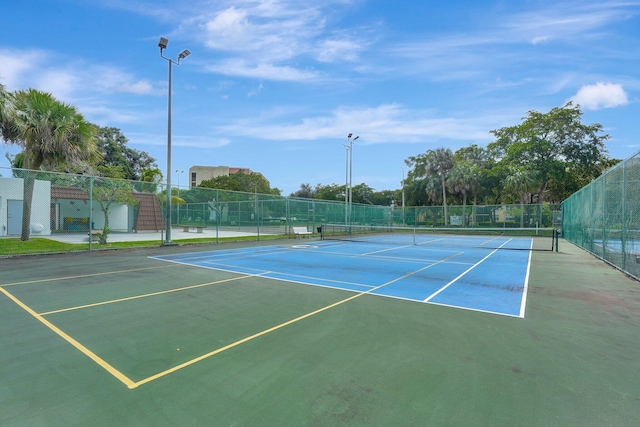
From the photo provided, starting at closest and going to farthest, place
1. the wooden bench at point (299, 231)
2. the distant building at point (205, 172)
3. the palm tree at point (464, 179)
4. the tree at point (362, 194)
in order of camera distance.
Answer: the wooden bench at point (299, 231) < the palm tree at point (464, 179) < the tree at point (362, 194) < the distant building at point (205, 172)

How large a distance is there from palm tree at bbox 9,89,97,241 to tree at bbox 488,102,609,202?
3960 centimetres

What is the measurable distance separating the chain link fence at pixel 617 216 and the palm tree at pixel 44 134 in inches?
819

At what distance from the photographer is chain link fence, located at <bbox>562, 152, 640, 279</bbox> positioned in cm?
913

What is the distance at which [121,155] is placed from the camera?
54.8m

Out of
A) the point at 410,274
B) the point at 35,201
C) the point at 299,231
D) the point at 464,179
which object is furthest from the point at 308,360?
the point at 464,179

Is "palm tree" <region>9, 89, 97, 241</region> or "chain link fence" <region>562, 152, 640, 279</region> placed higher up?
"palm tree" <region>9, 89, 97, 241</region>

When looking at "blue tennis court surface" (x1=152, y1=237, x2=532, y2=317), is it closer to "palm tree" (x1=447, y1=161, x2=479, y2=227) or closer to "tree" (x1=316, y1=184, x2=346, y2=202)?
"palm tree" (x1=447, y1=161, x2=479, y2=227)

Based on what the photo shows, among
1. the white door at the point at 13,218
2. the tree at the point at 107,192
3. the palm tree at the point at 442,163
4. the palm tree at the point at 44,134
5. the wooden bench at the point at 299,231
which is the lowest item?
the wooden bench at the point at 299,231

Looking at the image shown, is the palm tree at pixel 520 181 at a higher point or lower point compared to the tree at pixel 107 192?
higher

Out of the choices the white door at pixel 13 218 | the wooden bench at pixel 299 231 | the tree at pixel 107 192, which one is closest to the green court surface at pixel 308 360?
the tree at pixel 107 192

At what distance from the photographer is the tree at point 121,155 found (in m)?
52.6

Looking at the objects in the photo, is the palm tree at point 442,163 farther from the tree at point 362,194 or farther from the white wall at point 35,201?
the white wall at point 35,201

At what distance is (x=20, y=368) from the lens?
12.5 ft

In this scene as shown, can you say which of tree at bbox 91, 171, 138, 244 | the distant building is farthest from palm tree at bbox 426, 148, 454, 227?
the distant building
